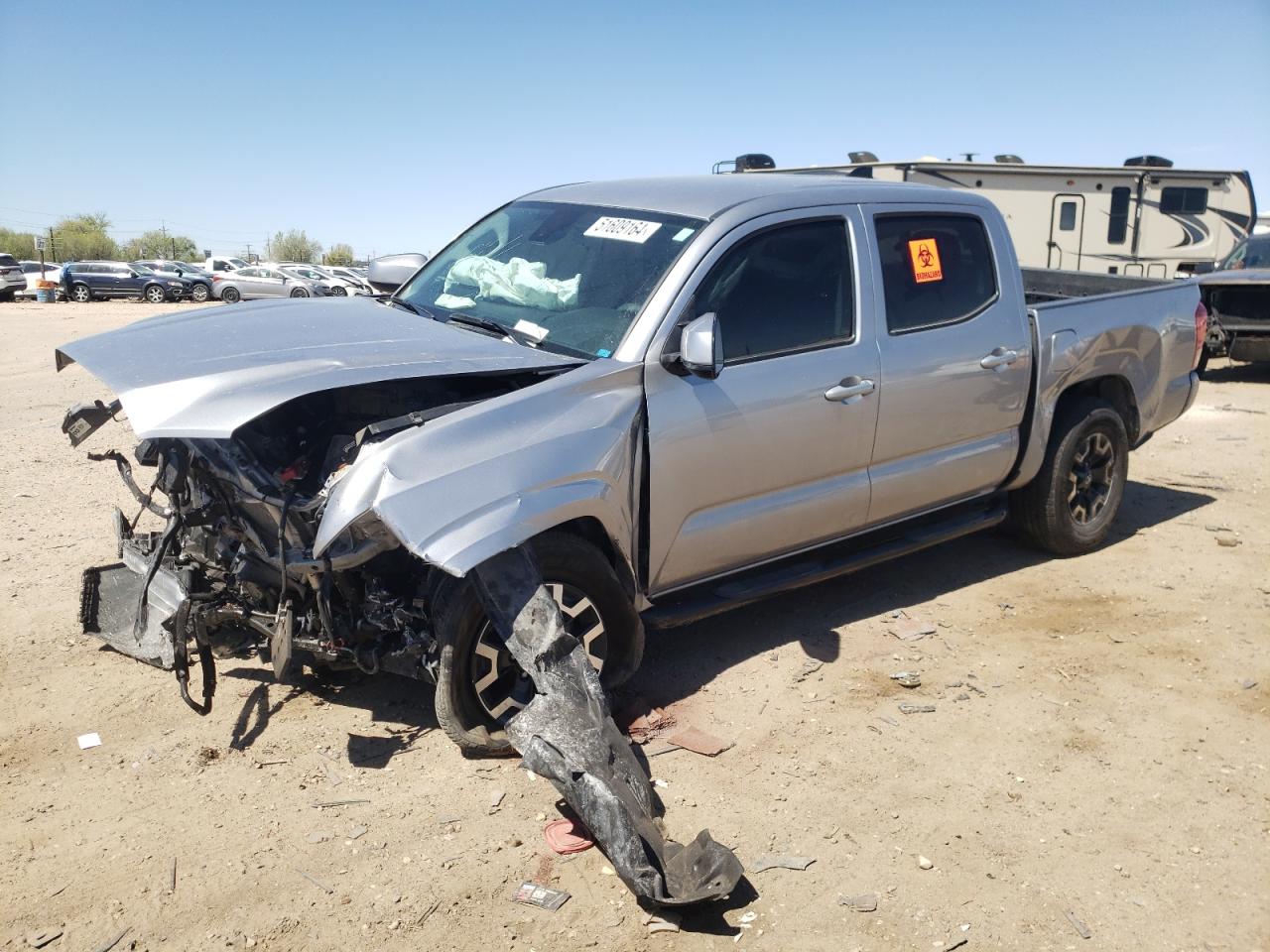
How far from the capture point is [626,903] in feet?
10.4

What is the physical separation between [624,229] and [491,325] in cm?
71

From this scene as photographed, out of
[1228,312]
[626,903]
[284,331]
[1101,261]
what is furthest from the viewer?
[1101,261]

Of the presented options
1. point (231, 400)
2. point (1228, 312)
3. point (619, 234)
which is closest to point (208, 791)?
point (231, 400)

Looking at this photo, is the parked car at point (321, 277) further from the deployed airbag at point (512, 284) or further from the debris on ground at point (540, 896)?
the debris on ground at point (540, 896)

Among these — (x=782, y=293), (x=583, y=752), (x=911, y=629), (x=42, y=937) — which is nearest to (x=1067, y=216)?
(x=911, y=629)

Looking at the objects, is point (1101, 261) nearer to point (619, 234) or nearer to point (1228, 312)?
point (1228, 312)

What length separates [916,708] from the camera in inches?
174

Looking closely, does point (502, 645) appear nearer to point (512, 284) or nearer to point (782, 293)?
point (512, 284)

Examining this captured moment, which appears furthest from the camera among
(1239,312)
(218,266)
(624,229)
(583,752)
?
(218,266)

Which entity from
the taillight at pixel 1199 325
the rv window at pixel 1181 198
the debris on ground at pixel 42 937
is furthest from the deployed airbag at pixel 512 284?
the rv window at pixel 1181 198

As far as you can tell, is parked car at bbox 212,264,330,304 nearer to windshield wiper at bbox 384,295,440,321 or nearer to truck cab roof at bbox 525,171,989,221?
windshield wiper at bbox 384,295,440,321

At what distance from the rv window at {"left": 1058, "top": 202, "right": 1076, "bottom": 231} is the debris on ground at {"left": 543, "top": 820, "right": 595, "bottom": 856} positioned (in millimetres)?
15152

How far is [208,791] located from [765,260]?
293cm

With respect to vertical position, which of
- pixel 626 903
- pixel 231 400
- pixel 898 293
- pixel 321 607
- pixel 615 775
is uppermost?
pixel 898 293
